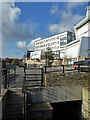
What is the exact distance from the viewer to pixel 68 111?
827 cm

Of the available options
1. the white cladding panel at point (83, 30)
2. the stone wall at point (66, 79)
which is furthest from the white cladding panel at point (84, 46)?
the stone wall at point (66, 79)

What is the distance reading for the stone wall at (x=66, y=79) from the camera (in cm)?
672

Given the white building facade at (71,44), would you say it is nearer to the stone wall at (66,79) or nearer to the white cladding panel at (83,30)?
the white cladding panel at (83,30)

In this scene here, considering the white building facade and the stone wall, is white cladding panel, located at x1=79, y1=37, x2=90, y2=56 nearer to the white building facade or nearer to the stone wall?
the white building facade

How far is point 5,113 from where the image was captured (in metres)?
4.44

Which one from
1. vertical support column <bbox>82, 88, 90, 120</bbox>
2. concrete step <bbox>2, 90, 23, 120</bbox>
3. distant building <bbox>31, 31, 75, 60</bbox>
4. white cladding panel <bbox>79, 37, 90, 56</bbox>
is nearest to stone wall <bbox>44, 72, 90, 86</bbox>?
vertical support column <bbox>82, 88, 90, 120</bbox>

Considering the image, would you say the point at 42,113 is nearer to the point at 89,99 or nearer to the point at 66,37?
the point at 89,99

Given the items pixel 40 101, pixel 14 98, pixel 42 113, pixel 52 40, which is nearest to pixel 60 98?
pixel 40 101

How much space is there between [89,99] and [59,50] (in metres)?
62.6

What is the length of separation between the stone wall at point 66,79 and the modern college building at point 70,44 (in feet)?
114

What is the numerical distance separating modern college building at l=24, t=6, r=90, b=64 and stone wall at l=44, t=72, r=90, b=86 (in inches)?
1363

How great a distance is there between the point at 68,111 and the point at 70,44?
1902 inches

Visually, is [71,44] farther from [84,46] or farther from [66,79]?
[66,79]

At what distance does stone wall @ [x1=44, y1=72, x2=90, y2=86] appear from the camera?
6718 mm
